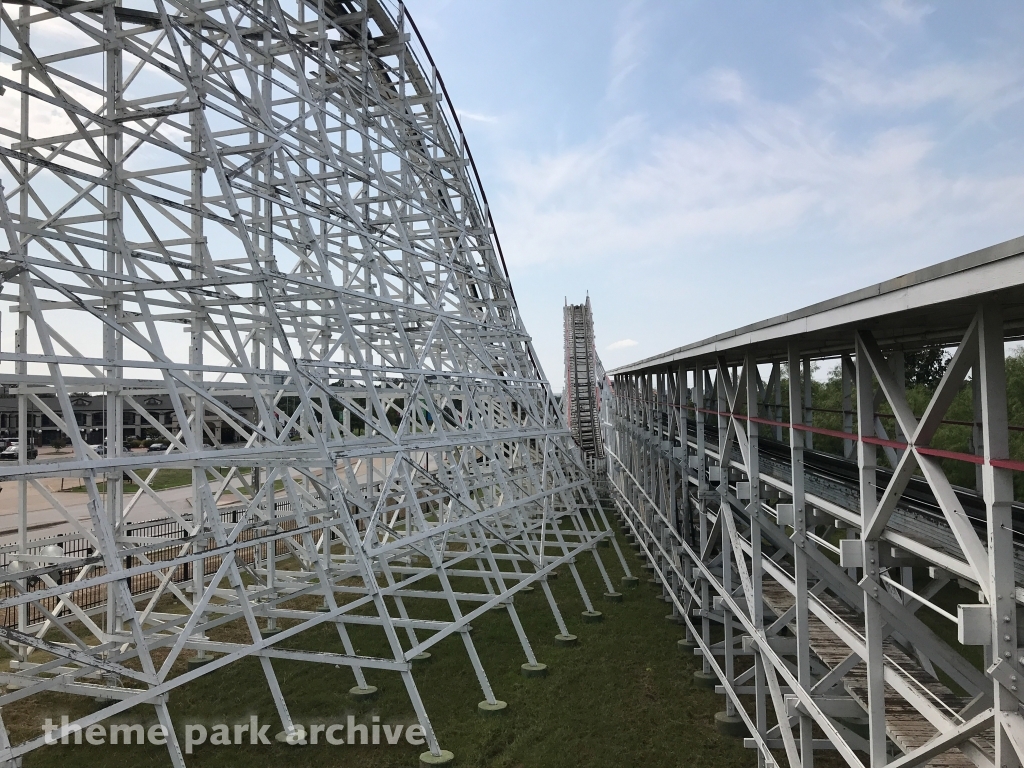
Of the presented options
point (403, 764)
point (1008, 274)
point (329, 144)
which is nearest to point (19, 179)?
point (329, 144)

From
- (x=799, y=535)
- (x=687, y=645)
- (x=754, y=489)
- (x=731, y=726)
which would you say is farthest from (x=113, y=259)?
(x=687, y=645)

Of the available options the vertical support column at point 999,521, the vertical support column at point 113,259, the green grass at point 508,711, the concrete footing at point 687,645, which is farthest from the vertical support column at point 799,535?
the vertical support column at point 113,259

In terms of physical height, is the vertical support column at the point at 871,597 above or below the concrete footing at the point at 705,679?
above

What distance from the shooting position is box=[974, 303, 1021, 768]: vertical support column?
3.70 m

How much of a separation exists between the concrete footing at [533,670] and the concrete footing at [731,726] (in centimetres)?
295

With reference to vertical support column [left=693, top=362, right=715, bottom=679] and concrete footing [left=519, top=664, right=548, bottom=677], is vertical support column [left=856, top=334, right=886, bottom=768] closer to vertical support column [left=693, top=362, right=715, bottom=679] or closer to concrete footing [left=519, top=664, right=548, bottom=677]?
vertical support column [left=693, top=362, right=715, bottom=679]

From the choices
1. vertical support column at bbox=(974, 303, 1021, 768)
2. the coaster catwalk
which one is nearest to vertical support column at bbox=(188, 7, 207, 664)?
the coaster catwalk

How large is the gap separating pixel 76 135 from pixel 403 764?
8.93 metres

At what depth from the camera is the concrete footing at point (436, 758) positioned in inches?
344

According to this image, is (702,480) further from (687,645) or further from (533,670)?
(533,670)

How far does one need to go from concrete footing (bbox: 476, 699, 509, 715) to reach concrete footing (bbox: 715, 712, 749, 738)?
2.98m

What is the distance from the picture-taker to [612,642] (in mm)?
13188

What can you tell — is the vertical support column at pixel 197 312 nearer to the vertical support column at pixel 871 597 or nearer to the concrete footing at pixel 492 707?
the concrete footing at pixel 492 707

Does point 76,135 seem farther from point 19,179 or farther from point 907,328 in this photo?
point 907,328
